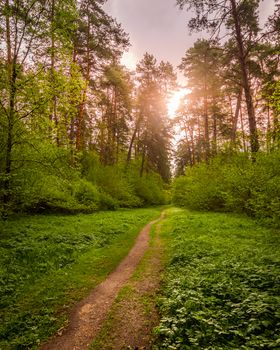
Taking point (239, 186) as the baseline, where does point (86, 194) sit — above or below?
above

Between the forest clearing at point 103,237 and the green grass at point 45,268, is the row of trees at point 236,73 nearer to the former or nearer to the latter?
the forest clearing at point 103,237

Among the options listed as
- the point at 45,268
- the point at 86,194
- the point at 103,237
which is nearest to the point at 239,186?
the point at 103,237

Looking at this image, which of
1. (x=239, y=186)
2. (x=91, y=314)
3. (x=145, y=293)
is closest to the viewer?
(x=91, y=314)

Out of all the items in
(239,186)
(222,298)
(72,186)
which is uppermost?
(72,186)

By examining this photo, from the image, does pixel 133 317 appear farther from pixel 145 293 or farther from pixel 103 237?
pixel 103 237

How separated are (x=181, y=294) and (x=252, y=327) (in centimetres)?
178

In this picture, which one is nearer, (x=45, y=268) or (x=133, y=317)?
(x=133, y=317)

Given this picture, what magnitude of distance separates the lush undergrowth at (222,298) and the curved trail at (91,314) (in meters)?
1.38

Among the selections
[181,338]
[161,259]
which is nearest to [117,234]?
[161,259]

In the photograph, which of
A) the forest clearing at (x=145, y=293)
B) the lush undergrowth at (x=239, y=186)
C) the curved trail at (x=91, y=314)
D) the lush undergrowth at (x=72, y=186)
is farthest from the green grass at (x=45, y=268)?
the lush undergrowth at (x=239, y=186)

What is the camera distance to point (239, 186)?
38.7 feet

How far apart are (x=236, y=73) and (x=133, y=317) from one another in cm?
2157

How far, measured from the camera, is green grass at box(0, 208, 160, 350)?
16.9 ft

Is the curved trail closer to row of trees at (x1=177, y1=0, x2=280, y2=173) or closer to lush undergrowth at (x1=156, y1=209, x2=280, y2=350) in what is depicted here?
lush undergrowth at (x1=156, y1=209, x2=280, y2=350)
